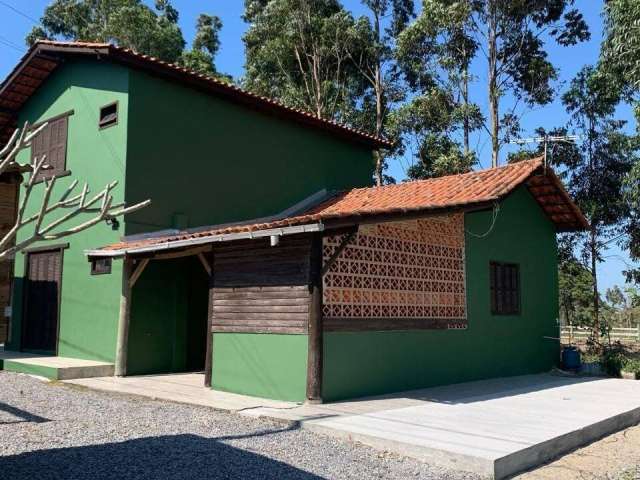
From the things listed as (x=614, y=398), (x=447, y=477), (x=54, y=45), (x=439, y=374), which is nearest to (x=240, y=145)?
(x=54, y=45)

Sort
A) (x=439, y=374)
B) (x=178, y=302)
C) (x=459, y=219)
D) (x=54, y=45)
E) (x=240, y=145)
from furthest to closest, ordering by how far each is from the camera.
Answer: (x=240, y=145) → (x=54, y=45) → (x=178, y=302) → (x=459, y=219) → (x=439, y=374)

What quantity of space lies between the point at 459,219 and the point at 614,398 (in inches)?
146

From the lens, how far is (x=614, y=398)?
30.3ft

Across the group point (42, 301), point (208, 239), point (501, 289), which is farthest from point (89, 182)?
point (501, 289)

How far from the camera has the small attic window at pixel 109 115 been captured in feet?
39.7

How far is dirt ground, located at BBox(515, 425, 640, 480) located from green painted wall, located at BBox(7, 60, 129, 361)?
801cm

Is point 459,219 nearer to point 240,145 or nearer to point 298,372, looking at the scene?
point 298,372

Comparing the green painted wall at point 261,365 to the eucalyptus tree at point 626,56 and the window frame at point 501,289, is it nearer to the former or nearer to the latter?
the window frame at point 501,289

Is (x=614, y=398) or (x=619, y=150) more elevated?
(x=619, y=150)

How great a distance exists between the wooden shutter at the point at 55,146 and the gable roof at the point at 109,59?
Answer: 1.27m

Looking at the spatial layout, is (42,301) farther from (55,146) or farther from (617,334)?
(617,334)

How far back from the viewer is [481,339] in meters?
11.3

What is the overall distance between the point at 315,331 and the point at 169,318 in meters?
4.66

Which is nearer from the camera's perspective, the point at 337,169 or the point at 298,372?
the point at 298,372
